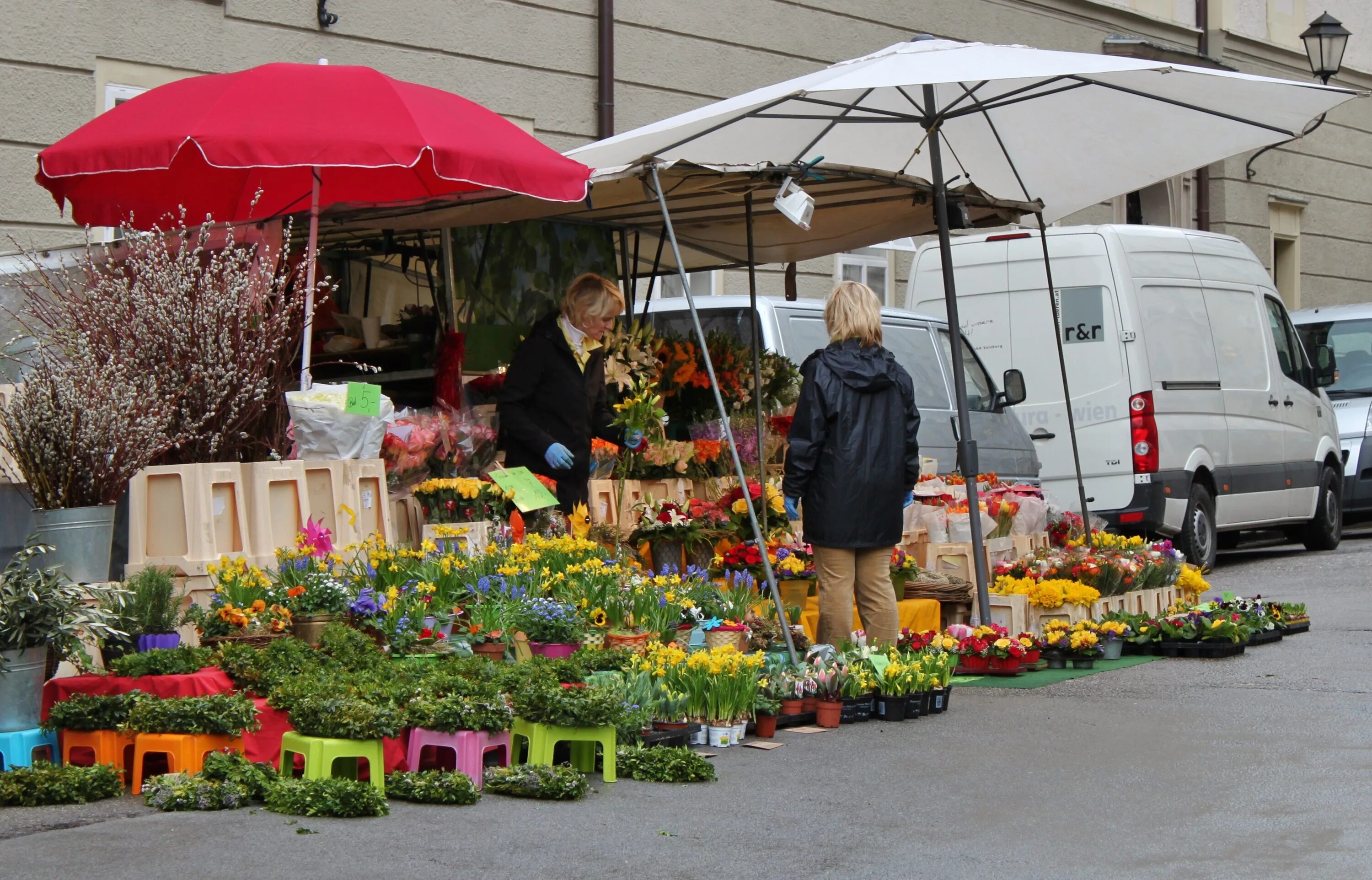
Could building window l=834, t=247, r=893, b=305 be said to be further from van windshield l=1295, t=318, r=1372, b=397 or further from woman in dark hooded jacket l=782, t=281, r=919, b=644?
woman in dark hooded jacket l=782, t=281, r=919, b=644

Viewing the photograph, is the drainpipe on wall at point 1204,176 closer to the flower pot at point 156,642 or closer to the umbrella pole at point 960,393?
the umbrella pole at point 960,393

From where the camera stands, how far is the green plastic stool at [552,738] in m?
5.68

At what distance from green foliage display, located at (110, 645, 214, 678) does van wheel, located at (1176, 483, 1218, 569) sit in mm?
9110

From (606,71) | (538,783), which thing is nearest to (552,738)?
(538,783)

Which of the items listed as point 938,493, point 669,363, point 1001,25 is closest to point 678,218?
point 669,363

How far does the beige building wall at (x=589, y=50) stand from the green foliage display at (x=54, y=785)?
125 inches

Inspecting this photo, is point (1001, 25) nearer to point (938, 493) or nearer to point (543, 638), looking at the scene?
point (938, 493)

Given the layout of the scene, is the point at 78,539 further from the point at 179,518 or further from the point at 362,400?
the point at 362,400

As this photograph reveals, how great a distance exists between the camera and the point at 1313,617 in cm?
1061

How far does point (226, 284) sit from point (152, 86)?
553cm

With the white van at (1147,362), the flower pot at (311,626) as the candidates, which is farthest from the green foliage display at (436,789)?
the white van at (1147,362)

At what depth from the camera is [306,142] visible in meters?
7.08

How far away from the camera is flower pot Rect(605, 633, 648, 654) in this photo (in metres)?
6.79

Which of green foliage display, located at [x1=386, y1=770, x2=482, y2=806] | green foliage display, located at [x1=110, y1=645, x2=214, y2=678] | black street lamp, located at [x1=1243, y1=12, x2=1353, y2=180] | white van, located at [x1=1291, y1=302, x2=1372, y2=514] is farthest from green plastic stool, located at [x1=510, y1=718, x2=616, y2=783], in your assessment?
black street lamp, located at [x1=1243, y1=12, x2=1353, y2=180]
